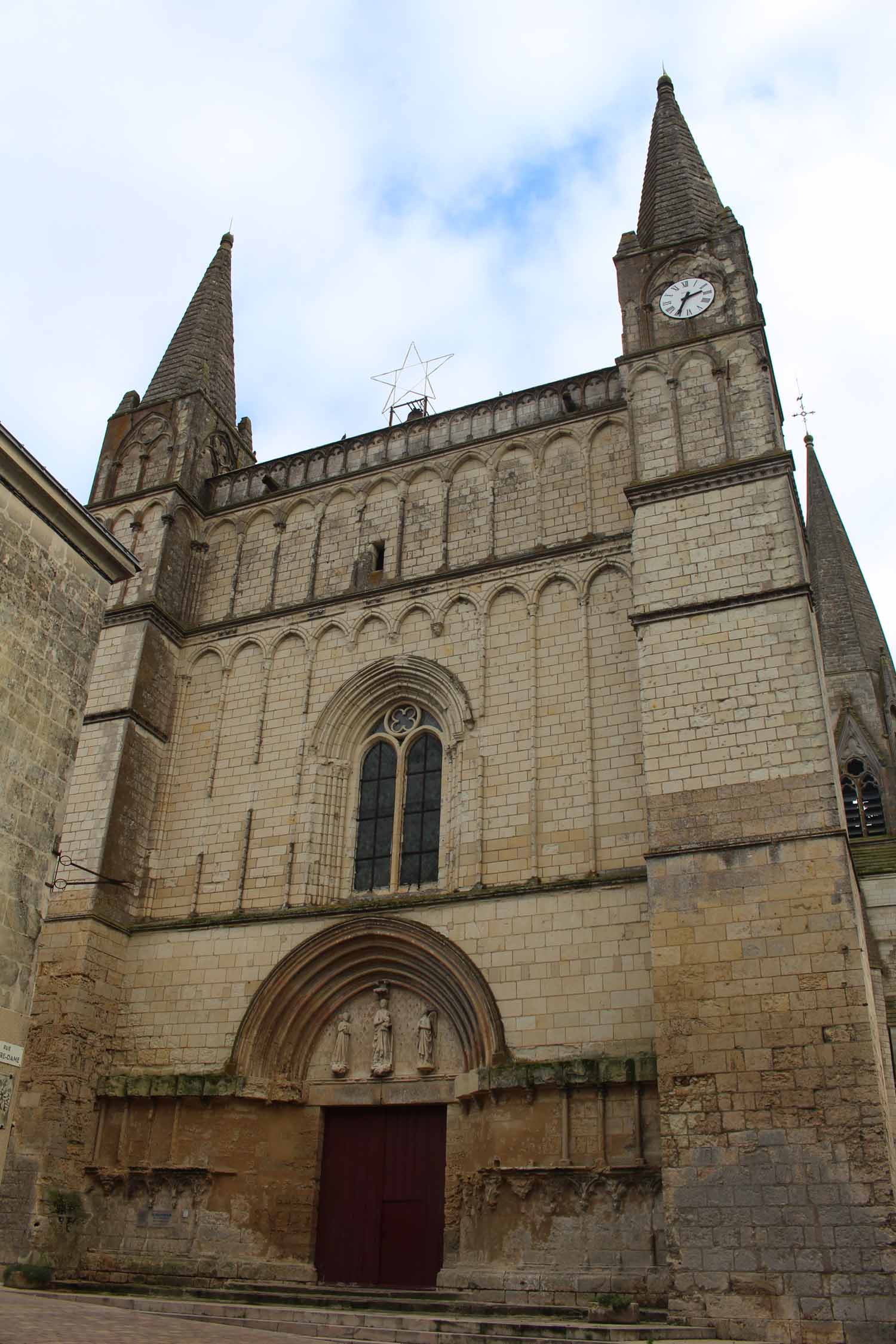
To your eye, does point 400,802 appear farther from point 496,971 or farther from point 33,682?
point 33,682

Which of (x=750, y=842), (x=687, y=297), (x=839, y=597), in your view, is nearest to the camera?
(x=750, y=842)

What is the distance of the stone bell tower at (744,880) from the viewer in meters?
9.38

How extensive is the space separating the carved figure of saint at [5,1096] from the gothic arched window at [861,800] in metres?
19.3

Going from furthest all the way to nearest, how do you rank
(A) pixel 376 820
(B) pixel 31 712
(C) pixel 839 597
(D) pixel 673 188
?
(C) pixel 839 597
(D) pixel 673 188
(A) pixel 376 820
(B) pixel 31 712

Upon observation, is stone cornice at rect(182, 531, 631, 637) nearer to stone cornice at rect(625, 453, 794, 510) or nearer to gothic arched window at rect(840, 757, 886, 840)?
stone cornice at rect(625, 453, 794, 510)

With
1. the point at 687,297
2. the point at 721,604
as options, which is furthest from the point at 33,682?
the point at 687,297

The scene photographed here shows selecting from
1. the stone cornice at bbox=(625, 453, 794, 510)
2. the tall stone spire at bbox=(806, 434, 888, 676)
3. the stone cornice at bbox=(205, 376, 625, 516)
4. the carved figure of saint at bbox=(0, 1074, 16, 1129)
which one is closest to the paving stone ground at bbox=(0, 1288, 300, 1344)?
the carved figure of saint at bbox=(0, 1074, 16, 1129)

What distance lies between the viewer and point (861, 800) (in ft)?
81.7

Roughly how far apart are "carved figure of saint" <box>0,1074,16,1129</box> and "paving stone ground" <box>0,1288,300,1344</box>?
4.44 feet

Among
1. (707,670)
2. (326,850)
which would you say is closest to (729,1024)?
(707,670)

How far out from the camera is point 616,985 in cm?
1168

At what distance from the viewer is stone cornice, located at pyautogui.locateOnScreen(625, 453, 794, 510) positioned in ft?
42.9

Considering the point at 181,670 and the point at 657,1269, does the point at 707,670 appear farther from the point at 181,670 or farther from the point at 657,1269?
the point at 181,670

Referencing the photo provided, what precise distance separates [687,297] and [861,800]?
1371 cm
